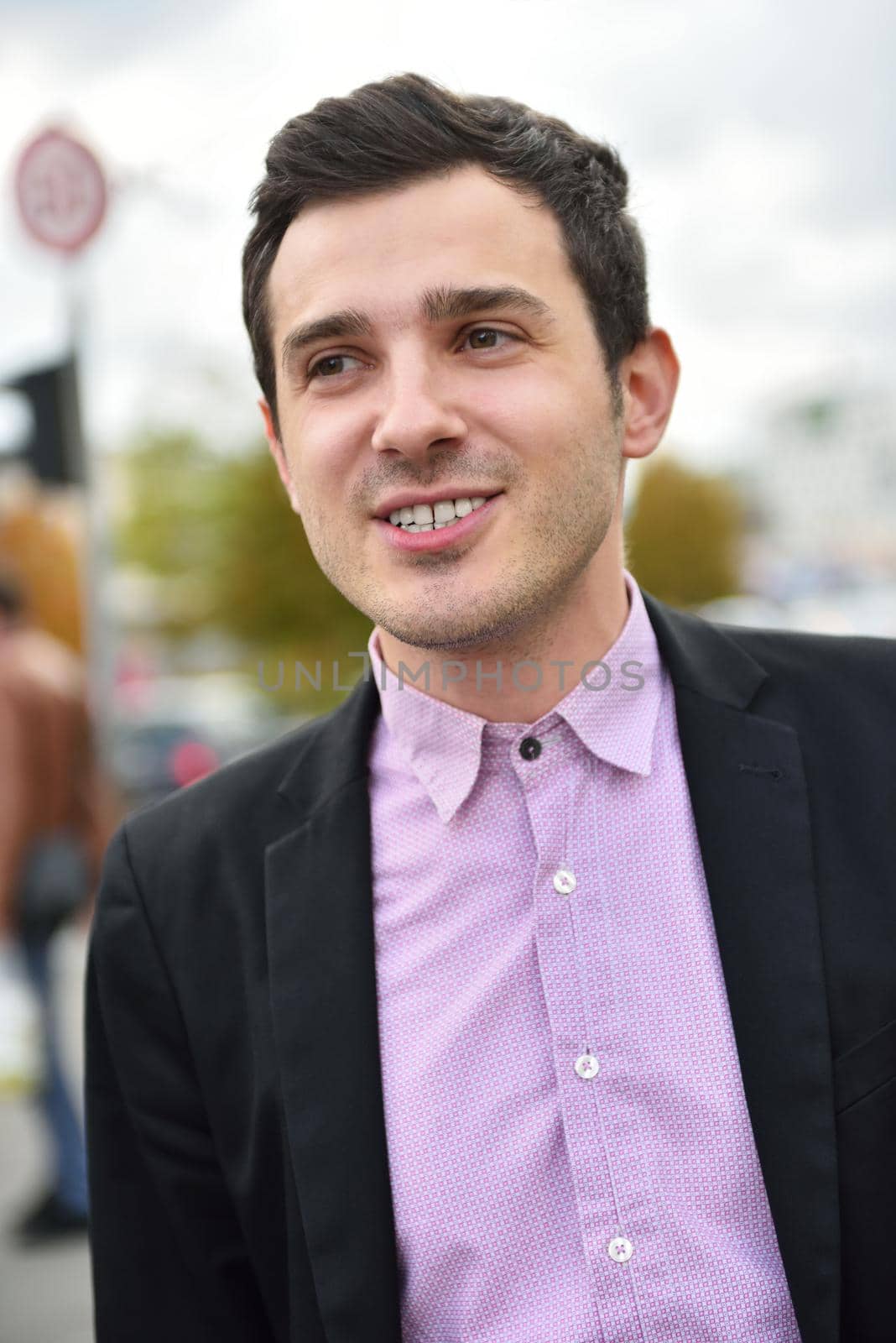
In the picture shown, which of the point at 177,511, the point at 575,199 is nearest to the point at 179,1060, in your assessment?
the point at 575,199

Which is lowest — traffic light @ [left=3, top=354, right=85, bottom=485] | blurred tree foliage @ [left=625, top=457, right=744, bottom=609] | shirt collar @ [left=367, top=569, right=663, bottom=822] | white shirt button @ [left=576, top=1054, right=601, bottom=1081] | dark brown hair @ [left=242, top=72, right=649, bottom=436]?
white shirt button @ [left=576, top=1054, right=601, bottom=1081]

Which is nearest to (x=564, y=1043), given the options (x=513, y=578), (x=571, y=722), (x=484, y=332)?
(x=571, y=722)

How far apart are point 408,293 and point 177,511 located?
31.2 metres

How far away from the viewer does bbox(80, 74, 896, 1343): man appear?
4.94ft

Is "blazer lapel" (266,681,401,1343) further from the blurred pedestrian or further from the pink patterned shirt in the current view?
the blurred pedestrian

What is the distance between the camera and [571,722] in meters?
1.70

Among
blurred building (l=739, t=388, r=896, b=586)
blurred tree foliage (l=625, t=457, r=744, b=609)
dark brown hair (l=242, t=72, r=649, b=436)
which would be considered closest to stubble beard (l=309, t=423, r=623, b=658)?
dark brown hair (l=242, t=72, r=649, b=436)

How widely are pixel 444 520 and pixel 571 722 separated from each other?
1.08 feet

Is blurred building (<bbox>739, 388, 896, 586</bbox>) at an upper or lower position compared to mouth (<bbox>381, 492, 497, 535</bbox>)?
upper

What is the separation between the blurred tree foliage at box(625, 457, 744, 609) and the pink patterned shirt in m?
27.0

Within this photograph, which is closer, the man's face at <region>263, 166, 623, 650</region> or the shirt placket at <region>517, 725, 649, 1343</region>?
the shirt placket at <region>517, 725, 649, 1343</region>

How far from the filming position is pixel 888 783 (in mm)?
1651

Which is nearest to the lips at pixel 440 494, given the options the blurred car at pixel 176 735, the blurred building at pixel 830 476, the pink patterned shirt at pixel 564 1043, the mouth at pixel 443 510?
the mouth at pixel 443 510

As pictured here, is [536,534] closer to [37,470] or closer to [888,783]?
[888,783]
